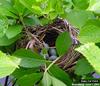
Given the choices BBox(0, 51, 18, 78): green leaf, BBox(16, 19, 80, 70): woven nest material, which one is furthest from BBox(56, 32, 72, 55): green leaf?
BBox(0, 51, 18, 78): green leaf

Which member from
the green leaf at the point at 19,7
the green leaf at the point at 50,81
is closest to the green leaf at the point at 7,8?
the green leaf at the point at 19,7

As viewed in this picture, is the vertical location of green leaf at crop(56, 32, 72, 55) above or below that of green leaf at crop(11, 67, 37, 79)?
above

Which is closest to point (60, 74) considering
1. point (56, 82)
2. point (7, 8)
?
point (56, 82)

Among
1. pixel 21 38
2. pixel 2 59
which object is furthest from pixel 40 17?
pixel 2 59

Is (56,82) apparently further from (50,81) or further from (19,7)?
(19,7)

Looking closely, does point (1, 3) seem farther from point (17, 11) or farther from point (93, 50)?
point (93, 50)

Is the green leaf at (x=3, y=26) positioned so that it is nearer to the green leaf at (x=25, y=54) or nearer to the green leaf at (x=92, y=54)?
the green leaf at (x=25, y=54)

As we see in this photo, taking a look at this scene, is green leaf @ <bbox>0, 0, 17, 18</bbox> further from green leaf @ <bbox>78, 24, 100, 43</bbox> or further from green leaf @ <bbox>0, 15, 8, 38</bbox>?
green leaf @ <bbox>78, 24, 100, 43</bbox>
